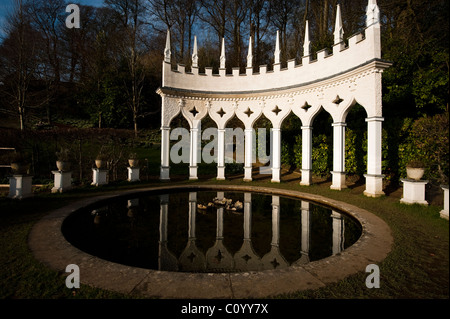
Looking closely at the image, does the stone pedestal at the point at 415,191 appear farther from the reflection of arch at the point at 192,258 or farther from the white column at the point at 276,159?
the reflection of arch at the point at 192,258

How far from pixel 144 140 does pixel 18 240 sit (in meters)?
17.3

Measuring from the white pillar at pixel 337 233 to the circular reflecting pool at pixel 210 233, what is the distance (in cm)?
2

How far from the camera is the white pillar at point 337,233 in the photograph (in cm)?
480

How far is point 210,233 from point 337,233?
3289mm

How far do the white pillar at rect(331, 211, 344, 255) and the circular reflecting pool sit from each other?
0.07 ft

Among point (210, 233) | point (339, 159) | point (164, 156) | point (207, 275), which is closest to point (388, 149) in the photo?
point (339, 159)

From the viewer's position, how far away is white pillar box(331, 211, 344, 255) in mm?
4798

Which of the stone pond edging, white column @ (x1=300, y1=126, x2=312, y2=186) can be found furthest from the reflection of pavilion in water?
white column @ (x1=300, y1=126, x2=312, y2=186)

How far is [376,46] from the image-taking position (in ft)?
30.4

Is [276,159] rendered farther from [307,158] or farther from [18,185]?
[18,185]

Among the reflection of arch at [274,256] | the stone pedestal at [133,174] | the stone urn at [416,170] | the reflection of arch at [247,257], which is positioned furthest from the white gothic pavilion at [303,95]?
the reflection of arch at [247,257]
